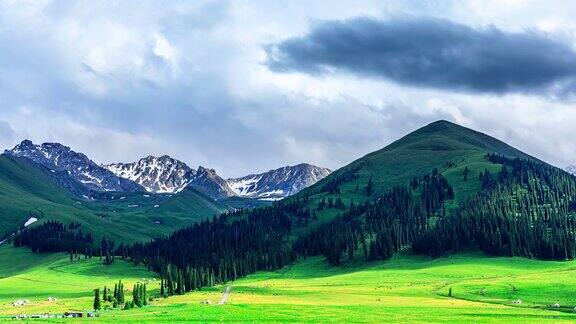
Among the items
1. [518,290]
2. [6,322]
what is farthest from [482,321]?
[6,322]

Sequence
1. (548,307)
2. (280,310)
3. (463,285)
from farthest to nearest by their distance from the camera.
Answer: (463,285), (548,307), (280,310)

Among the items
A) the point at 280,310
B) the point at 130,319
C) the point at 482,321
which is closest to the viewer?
the point at 482,321

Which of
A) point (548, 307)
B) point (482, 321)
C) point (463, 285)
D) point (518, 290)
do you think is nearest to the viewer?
point (482, 321)

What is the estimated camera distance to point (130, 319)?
118312mm

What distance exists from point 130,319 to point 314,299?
6177cm

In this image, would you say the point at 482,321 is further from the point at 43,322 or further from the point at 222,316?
the point at 43,322

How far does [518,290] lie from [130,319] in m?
113

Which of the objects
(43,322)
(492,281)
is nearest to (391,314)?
(43,322)

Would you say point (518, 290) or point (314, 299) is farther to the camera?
point (518, 290)

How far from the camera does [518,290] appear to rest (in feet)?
584

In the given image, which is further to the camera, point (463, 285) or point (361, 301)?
point (463, 285)

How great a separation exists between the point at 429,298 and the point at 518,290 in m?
28.9

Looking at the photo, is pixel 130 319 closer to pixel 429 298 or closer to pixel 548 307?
pixel 429 298

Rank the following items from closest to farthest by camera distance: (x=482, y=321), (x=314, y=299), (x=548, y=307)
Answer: (x=482, y=321) → (x=548, y=307) → (x=314, y=299)
